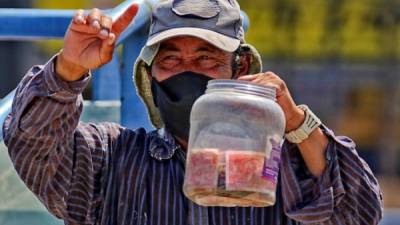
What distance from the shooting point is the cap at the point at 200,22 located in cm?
241

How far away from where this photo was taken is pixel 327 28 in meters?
13.5

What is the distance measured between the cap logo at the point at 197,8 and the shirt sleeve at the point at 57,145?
0.93ft

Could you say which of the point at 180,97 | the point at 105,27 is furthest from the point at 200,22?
the point at 105,27

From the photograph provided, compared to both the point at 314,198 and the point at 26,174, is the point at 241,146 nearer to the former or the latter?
the point at 314,198

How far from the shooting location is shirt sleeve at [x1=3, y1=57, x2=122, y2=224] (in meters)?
2.28

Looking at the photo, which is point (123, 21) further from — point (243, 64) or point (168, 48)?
point (243, 64)

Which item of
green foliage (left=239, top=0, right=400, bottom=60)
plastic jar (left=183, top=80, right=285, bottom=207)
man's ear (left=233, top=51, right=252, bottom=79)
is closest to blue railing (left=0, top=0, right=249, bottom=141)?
man's ear (left=233, top=51, right=252, bottom=79)

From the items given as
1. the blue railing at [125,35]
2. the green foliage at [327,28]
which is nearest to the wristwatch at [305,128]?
the blue railing at [125,35]

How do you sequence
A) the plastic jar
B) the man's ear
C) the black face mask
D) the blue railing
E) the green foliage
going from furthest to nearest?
the green foliage < the blue railing < the man's ear < the black face mask < the plastic jar

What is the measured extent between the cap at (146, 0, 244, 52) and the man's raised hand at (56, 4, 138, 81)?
193 millimetres

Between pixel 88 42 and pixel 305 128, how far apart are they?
0.49 metres

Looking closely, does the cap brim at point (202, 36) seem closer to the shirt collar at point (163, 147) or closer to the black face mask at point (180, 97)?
the black face mask at point (180, 97)

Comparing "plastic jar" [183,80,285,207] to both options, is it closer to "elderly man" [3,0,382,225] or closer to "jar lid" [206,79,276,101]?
"jar lid" [206,79,276,101]

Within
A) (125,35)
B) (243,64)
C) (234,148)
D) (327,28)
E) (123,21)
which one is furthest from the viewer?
(327,28)
